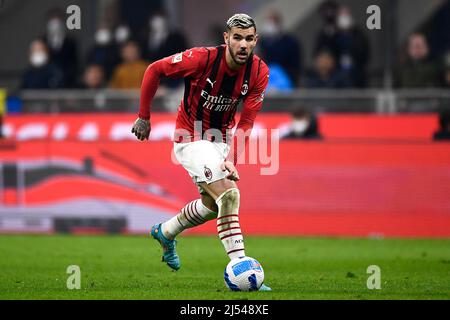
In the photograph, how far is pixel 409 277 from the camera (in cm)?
1046

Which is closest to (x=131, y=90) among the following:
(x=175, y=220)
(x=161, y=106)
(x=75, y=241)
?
(x=161, y=106)

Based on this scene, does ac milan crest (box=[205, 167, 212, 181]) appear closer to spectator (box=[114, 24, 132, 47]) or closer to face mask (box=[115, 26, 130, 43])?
spectator (box=[114, 24, 132, 47])

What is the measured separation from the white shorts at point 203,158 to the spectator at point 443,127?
6756 mm

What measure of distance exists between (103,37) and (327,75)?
15.6 feet

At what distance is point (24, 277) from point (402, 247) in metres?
5.82

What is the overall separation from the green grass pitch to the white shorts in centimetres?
100

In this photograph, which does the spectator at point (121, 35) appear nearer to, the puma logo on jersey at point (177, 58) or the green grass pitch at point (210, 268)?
the green grass pitch at point (210, 268)

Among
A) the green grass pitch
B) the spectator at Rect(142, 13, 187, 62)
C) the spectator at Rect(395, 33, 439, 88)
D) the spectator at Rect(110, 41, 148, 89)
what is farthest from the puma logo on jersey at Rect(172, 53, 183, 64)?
the spectator at Rect(142, 13, 187, 62)

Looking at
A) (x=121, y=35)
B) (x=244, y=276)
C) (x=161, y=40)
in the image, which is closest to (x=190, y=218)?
(x=244, y=276)

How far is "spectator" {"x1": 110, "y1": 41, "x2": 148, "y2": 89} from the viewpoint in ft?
63.8

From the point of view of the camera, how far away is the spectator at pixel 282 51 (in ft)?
63.8

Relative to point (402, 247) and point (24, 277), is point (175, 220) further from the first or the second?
point (402, 247)

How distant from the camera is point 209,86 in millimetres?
9836

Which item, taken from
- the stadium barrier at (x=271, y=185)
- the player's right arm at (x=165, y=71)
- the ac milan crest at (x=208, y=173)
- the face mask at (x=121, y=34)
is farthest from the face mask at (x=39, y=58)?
the ac milan crest at (x=208, y=173)
